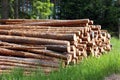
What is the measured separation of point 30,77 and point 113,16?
2200 centimetres

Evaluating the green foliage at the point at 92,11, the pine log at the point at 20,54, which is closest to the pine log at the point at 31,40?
the pine log at the point at 20,54

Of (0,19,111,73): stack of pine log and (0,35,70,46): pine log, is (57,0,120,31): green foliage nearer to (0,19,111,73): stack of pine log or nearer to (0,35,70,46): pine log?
(0,19,111,73): stack of pine log

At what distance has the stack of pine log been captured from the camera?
11656 millimetres

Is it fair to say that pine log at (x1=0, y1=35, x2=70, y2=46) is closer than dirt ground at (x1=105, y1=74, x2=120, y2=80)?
No

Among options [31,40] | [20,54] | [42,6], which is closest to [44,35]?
[31,40]

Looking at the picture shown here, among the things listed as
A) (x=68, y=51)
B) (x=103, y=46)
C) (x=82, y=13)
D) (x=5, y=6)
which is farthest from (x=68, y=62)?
(x=82, y=13)

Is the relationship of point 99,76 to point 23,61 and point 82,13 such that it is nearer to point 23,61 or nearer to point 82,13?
point 23,61

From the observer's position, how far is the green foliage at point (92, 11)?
31.2m

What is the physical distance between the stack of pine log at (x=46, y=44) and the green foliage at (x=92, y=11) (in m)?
15.9

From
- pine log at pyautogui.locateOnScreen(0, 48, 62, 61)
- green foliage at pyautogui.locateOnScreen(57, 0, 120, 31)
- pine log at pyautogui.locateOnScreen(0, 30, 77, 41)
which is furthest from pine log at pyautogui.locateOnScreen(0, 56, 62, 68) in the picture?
green foliage at pyautogui.locateOnScreen(57, 0, 120, 31)

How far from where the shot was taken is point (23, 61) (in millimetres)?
11664

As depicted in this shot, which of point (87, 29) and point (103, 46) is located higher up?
point (87, 29)

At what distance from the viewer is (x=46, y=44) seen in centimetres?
1258

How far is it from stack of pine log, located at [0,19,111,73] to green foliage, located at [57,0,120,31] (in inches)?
627
